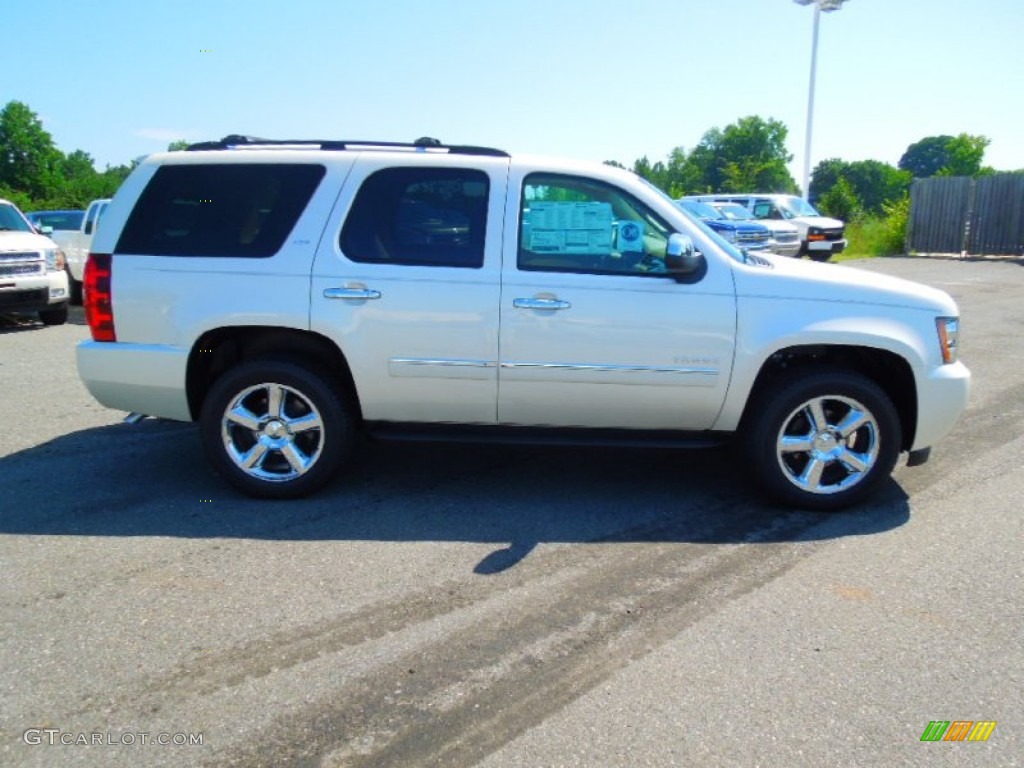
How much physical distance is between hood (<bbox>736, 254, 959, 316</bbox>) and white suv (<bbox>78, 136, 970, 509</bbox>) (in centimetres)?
1

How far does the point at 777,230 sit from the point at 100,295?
778 inches

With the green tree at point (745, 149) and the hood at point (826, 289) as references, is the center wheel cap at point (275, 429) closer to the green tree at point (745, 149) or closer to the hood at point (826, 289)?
the hood at point (826, 289)

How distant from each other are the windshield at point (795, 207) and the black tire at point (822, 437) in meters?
20.6

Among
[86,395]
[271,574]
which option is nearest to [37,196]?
[86,395]

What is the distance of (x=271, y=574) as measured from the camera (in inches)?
150

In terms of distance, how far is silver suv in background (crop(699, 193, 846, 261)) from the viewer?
22953 millimetres

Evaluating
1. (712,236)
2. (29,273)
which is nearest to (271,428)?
(712,236)

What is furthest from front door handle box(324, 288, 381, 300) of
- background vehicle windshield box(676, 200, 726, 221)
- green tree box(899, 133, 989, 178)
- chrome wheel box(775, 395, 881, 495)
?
green tree box(899, 133, 989, 178)

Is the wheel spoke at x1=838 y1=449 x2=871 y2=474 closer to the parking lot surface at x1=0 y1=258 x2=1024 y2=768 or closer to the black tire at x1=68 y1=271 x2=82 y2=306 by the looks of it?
the parking lot surface at x1=0 y1=258 x2=1024 y2=768

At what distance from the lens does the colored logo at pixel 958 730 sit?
268 cm

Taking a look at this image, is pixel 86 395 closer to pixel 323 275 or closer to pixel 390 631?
pixel 323 275

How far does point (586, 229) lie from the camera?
460 centimetres

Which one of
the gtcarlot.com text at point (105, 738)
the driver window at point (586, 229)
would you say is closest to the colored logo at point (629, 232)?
the driver window at point (586, 229)

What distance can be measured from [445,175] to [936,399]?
3077mm
